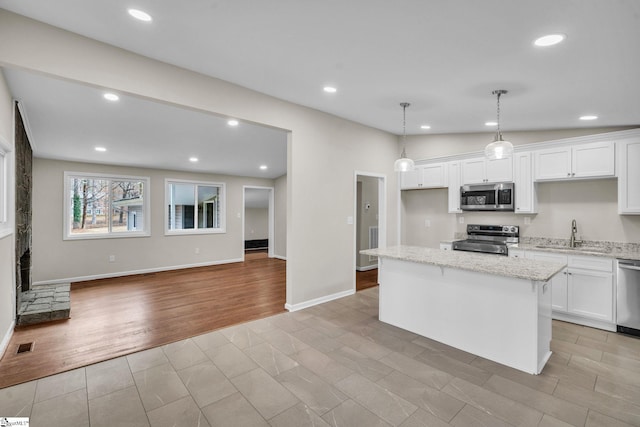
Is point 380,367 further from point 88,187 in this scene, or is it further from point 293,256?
point 88,187

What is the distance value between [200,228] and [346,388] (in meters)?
6.10

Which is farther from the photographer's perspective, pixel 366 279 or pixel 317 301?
pixel 366 279

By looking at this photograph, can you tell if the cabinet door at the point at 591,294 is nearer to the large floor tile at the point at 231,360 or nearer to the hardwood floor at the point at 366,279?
the hardwood floor at the point at 366,279

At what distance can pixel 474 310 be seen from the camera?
Answer: 9.14 ft

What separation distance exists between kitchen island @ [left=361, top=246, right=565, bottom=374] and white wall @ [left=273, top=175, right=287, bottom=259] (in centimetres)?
515

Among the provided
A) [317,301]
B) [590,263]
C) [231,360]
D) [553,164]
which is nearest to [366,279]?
[317,301]

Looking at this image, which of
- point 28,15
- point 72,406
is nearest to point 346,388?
point 72,406

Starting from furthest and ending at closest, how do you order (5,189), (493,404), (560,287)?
(560,287) → (5,189) → (493,404)

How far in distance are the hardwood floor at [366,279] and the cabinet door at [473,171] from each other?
230 centimetres

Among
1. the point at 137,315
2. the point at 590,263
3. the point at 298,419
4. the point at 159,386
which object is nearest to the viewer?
the point at 298,419

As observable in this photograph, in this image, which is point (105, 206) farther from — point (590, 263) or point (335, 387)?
point (590, 263)

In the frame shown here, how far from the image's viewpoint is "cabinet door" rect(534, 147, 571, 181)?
3.83 metres

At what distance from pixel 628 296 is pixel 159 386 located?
454cm

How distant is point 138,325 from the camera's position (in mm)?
3562
